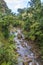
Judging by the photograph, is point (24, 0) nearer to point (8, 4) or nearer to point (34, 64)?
point (8, 4)

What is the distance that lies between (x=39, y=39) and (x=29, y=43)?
86 centimetres

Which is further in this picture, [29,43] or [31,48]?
[29,43]

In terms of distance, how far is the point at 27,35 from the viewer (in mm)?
12336

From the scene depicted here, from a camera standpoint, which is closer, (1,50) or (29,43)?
(1,50)

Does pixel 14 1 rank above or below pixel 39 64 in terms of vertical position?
above

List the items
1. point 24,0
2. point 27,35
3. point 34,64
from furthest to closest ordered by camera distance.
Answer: point 24,0 → point 27,35 → point 34,64

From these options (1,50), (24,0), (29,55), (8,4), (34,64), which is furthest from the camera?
(8,4)

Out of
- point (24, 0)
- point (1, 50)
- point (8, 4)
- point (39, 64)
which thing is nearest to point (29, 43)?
point (39, 64)

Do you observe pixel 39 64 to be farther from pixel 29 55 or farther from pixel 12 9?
pixel 12 9

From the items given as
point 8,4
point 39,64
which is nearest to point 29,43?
point 39,64

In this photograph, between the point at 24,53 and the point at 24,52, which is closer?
the point at 24,53

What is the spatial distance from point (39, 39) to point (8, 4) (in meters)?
11.2

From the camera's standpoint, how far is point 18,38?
12508mm

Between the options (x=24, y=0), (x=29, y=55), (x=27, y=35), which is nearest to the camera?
(x=29, y=55)
